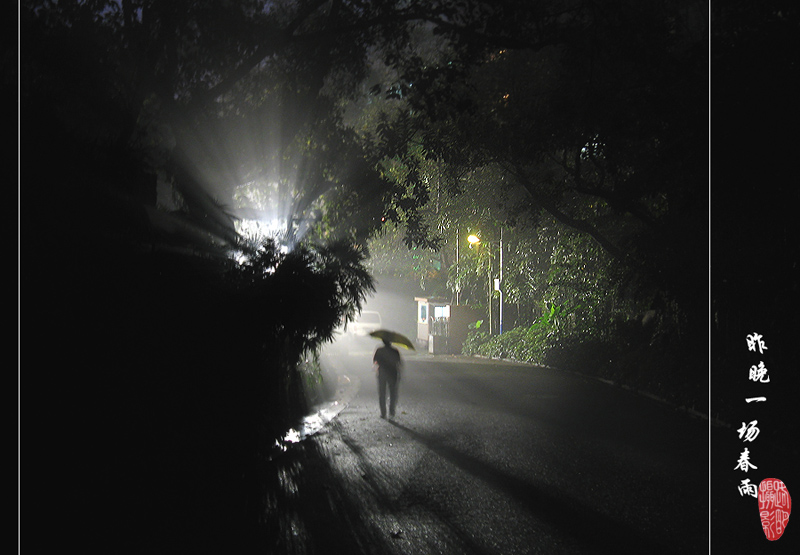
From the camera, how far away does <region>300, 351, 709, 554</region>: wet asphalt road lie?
5.04 metres

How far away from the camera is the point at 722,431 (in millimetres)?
9977

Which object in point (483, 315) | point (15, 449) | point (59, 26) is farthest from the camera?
point (483, 315)

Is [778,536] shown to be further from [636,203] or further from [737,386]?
[636,203]

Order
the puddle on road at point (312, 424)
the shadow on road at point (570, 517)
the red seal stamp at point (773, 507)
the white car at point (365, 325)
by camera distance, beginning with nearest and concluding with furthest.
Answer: the shadow on road at point (570, 517)
the red seal stamp at point (773, 507)
the puddle on road at point (312, 424)
the white car at point (365, 325)

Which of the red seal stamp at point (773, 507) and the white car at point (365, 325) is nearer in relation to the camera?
the red seal stamp at point (773, 507)

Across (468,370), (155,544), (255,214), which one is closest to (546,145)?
(255,214)

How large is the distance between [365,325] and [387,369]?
25.1 m

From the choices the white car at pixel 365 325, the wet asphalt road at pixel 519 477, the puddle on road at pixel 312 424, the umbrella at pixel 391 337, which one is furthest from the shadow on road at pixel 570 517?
the white car at pixel 365 325

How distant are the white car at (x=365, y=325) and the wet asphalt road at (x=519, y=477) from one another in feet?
70.6

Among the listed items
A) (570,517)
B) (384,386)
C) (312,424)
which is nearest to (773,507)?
(570,517)

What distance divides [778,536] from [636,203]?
1102cm

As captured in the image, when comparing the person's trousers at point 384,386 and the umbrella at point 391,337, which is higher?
the umbrella at point 391,337

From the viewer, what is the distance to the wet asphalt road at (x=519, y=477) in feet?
16.5

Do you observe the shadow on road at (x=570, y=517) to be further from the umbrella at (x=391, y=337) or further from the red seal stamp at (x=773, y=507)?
the umbrella at (x=391, y=337)
